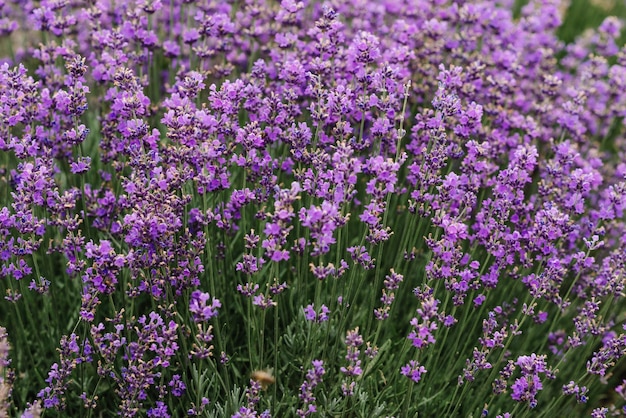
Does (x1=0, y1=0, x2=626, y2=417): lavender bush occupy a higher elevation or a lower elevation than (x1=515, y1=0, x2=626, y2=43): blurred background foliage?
lower

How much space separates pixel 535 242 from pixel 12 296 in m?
2.40

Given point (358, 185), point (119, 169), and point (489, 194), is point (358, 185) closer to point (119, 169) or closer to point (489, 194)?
point (489, 194)

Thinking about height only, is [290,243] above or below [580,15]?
below

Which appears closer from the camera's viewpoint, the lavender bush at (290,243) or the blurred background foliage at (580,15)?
the lavender bush at (290,243)

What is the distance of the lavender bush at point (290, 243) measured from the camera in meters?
2.78

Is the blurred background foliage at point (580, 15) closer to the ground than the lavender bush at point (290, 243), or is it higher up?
higher up

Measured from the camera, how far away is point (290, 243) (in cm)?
374

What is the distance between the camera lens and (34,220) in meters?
2.92

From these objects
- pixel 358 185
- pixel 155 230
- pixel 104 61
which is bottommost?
pixel 358 185

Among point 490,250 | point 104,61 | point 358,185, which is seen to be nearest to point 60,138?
point 104,61

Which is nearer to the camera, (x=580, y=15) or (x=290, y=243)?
(x=290, y=243)

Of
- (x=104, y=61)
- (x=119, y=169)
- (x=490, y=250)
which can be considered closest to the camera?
(x=490, y=250)

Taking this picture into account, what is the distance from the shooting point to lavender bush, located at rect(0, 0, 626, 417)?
2.78m

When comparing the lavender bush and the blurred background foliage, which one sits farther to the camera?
the blurred background foliage
